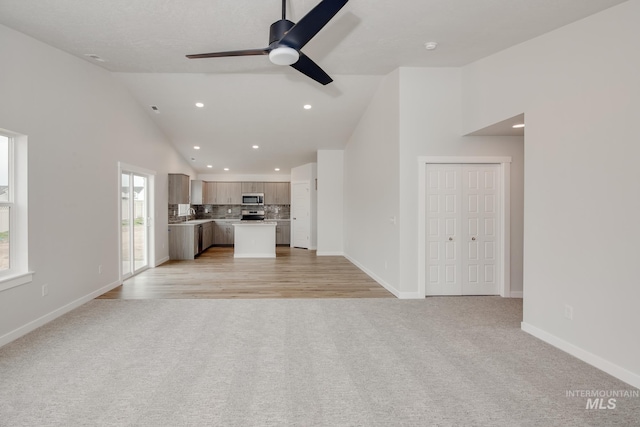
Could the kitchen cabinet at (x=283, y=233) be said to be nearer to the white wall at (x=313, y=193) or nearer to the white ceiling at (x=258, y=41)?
the white wall at (x=313, y=193)

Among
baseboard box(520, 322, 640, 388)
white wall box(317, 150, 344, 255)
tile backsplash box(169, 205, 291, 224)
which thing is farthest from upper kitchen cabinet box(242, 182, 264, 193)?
baseboard box(520, 322, 640, 388)

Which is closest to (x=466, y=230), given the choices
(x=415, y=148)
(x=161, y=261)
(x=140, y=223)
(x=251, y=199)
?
(x=415, y=148)

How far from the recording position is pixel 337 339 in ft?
9.96

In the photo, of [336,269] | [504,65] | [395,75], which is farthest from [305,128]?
[504,65]

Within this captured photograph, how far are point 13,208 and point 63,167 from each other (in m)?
0.76

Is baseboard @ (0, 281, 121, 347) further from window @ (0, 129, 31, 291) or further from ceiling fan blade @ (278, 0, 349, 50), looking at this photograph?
ceiling fan blade @ (278, 0, 349, 50)

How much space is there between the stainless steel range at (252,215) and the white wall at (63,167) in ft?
18.4

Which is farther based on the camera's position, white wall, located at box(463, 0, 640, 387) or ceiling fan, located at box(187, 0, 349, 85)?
white wall, located at box(463, 0, 640, 387)

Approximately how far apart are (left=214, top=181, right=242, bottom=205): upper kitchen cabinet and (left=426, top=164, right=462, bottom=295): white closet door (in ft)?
24.9

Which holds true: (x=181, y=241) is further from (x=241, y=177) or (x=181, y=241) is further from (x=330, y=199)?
(x=330, y=199)

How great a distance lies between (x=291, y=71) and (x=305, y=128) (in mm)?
2311

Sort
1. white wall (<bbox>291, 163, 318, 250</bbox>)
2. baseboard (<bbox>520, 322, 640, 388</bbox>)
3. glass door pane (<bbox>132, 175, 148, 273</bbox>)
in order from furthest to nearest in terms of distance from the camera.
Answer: white wall (<bbox>291, 163, 318, 250</bbox>) → glass door pane (<bbox>132, 175, 148, 273</bbox>) → baseboard (<bbox>520, 322, 640, 388</bbox>)

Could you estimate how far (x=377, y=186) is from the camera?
5.29 m

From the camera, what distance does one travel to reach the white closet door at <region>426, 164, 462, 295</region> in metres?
4.44
